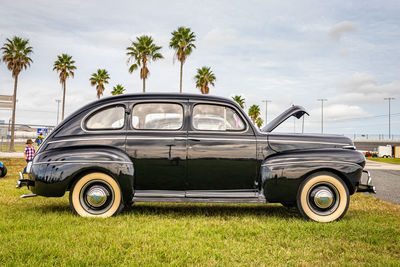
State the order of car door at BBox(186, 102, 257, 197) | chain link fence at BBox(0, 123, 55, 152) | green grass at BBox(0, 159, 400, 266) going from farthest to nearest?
1. chain link fence at BBox(0, 123, 55, 152)
2. car door at BBox(186, 102, 257, 197)
3. green grass at BBox(0, 159, 400, 266)

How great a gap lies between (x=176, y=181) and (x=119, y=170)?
86 centimetres

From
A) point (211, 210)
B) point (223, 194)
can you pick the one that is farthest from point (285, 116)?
point (211, 210)

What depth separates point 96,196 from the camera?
198 inches

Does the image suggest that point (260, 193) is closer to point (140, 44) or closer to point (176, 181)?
point (176, 181)

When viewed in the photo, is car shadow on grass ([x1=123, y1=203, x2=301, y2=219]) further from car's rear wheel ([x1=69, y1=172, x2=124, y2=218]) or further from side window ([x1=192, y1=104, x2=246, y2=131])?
side window ([x1=192, y1=104, x2=246, y2=131])

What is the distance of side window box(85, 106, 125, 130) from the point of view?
530 cm

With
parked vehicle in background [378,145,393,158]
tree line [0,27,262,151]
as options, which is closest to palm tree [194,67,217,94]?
tree line [0,27,262,151]

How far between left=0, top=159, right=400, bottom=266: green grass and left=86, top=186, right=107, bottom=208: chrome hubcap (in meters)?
0.33

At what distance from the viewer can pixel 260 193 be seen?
506 cm

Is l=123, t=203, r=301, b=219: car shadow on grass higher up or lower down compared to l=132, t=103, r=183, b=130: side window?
lower down

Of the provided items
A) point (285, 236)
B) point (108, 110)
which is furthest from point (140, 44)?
point (285, 236)

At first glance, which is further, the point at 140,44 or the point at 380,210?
the point at 140,44

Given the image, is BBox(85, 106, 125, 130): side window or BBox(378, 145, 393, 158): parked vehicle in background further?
BBox(378, 145, 393, 158): parked vehicle in background

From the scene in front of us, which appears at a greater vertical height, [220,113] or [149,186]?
[220,113]
